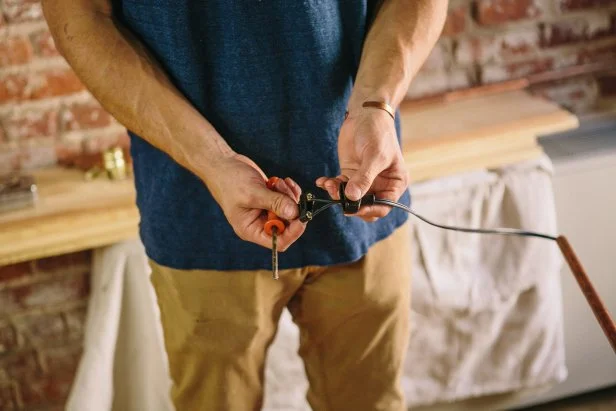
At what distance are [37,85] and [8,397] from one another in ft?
2.33

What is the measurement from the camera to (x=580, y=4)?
1.56 m

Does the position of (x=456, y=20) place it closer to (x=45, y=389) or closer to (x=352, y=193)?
(x=352, y=193)

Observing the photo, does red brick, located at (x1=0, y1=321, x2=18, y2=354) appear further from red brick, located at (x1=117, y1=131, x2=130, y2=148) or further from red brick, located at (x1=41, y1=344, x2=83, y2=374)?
red brick, located at (x1=117, y1=131, x2=130, y2=148)

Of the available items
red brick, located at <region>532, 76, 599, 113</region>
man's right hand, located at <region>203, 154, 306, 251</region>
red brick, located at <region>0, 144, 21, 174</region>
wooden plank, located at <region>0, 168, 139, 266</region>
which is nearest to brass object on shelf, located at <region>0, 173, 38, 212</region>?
wooden plank, located at <region>0, 168, 139, 266</region>

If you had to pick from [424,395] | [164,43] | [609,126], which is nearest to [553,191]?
[609,126]

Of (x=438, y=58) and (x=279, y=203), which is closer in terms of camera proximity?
(x=279, y=203)

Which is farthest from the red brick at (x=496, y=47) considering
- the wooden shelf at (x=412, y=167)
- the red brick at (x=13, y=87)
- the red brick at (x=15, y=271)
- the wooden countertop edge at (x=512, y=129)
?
the red brick at (x=15, y=271)

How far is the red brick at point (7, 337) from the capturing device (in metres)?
1.56

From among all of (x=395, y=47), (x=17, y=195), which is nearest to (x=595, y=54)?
(x=395, y=47)

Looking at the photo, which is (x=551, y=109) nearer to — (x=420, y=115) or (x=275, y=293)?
(x=420, y=115)

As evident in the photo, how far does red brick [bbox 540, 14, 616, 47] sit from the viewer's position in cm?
158

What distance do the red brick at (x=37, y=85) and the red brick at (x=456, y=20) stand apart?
770 mm

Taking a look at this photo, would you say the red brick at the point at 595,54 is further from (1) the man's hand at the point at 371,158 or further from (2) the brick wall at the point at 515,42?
(1) the man's hand at the point at 371,158

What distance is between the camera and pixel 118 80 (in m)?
0.83
